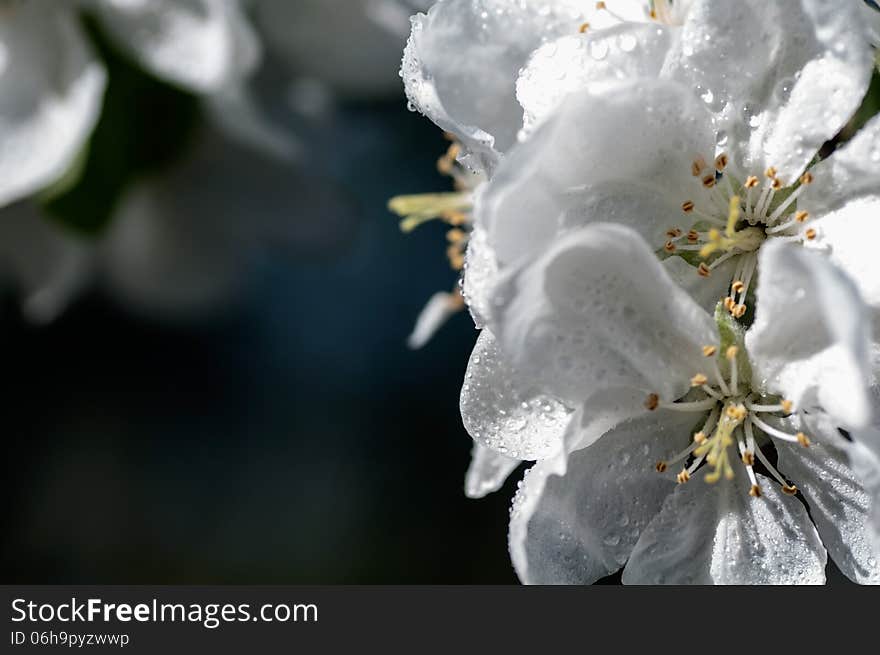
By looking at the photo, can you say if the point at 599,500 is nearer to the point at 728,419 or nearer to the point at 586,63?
the point at 728,419

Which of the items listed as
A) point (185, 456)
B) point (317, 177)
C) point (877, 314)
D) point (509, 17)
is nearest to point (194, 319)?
point (317, 177)

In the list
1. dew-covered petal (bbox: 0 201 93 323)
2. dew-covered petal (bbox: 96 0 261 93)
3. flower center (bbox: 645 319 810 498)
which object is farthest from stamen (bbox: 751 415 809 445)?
dew-covered petal (bbox: 0 201 93 323)

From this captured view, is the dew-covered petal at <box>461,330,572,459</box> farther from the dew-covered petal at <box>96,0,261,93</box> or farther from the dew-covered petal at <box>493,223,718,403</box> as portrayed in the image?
the dew-covered petal at <box>96,0,261,93</box>

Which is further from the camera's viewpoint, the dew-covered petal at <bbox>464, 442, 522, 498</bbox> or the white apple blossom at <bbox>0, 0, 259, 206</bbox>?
the white apple blossom at <bbox>0, 0, 259, 206</bbox>

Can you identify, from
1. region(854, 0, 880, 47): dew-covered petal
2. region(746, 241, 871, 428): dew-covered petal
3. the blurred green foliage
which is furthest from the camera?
the blurred green foliage

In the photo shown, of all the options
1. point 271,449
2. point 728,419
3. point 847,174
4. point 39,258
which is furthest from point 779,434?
point 271,449
